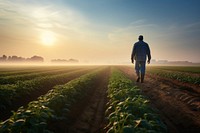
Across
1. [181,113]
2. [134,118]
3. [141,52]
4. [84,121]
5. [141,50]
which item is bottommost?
[84,121]

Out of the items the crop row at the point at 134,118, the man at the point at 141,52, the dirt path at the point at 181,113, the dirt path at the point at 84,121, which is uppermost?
the man at the point at 141,52

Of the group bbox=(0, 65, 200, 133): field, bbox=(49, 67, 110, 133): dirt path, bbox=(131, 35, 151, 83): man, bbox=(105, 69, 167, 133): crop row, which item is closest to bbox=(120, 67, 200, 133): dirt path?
bbox=(0, 65, 200, 133): field

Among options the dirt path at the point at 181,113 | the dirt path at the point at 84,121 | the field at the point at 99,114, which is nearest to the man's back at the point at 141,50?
the field at the point at 99,114

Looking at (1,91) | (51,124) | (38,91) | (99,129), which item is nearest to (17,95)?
(1,91)

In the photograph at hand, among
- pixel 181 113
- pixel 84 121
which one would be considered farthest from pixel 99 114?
pixel 181 113

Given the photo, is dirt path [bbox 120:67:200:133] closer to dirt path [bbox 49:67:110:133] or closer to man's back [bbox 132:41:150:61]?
dirt path [bbox 49:67:110:133]

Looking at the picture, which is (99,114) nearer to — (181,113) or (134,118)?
(181,113)

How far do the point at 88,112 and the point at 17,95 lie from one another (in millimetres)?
4673

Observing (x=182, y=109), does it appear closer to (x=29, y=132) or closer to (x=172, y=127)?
(x=172, y=127)

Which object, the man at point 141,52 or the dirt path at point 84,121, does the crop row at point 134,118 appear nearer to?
the dirt path at point 84,121

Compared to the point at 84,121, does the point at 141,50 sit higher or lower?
higher

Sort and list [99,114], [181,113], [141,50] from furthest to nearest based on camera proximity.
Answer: [141,50] < [99,114] < [181,113]

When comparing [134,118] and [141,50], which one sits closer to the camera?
[134,118]

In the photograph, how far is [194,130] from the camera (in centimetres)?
568
